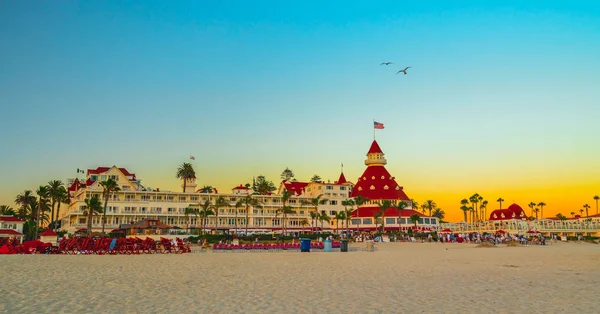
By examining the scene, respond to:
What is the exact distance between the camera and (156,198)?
8412 cm

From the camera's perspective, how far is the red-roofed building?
9531 cm

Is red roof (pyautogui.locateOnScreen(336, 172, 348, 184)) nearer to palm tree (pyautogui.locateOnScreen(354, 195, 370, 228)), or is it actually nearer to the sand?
palm tree (pyautogui.locateOnScreen(354, 195, 370, 228))

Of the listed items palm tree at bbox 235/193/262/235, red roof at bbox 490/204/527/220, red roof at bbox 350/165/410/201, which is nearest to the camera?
palm tree at bbox 235/193/262/235

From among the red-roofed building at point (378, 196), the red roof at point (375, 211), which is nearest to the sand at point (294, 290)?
the red-roofed building at point (378, 196)

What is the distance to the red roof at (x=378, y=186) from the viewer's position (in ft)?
334

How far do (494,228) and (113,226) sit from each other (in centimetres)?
6758

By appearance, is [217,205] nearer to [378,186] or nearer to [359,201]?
[359,201]

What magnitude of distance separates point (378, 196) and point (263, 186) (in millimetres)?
29959

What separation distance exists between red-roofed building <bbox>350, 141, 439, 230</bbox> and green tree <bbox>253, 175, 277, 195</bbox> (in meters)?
22.3

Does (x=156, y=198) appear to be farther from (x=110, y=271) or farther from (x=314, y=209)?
(x=110, y=271)

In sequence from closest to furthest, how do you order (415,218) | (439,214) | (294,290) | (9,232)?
(294,290) → (9,232) → (415,218) → (439,214)

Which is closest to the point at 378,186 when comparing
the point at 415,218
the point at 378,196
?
the point at 378,196

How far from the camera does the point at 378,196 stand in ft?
333

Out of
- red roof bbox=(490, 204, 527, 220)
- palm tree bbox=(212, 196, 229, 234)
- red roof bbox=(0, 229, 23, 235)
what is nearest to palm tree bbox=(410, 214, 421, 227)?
palm tree bbox=(212, 196, 229, 234)
